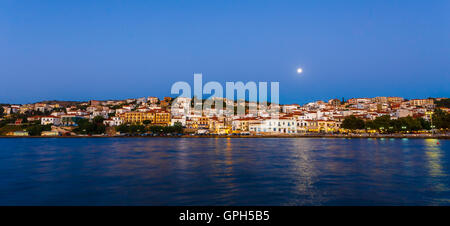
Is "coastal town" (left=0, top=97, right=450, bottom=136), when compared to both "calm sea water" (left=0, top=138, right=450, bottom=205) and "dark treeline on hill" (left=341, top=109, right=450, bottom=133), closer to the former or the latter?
"dark treeline on hill" (left=341, top=109, right=450, bottom=133)

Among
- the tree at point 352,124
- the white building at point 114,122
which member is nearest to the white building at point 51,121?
the white building at point 114,122

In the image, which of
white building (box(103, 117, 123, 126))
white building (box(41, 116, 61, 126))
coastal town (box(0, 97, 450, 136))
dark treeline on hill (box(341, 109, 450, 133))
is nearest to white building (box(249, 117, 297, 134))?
coastal town (box(0, 97, 450, 136))

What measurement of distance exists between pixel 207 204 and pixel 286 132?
5352 centimetres

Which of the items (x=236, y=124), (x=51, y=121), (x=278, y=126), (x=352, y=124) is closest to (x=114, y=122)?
(x=51, y=121)

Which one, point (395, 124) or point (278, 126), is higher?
point (395, 124)

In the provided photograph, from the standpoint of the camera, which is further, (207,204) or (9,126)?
(9,126)

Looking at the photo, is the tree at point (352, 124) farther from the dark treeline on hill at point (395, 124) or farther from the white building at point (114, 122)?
the white building at point (114, 122)

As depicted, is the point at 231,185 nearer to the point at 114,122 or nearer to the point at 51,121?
the point at 114,122

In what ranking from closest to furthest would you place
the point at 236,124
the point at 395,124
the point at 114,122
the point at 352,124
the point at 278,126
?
the point at 395,124
the point at 352,124
the point at 278,126
the point at 236,124
the point at 114,122
